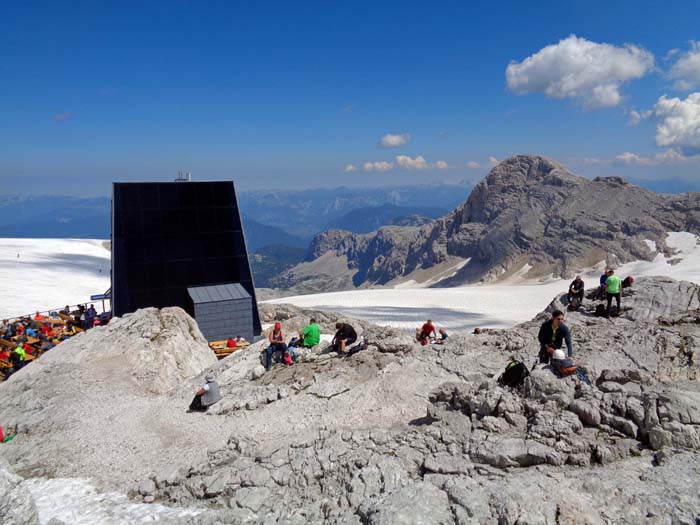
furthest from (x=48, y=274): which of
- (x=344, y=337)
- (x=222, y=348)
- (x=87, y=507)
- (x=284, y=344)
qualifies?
(x=87, y=507)

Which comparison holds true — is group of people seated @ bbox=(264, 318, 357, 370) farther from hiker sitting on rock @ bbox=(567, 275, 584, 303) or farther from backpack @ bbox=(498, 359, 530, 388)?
hiker sitting on rock @ bbox=(567, 275, 584, 303)

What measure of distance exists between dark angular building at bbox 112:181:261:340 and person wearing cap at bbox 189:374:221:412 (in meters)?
9.53

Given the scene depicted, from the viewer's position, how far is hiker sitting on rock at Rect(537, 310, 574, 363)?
9641 mm

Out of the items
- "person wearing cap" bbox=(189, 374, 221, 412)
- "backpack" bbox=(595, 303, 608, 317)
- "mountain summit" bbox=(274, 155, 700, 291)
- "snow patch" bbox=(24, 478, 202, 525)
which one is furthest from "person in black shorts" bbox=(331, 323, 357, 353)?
"mountain summit" bbox=(274, 155, 700, 291)

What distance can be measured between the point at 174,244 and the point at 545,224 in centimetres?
8493

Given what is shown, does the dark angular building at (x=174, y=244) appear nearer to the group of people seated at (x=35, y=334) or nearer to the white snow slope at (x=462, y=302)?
the group of people seated at (x=35, y=334)

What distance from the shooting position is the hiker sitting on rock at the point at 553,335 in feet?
31.6

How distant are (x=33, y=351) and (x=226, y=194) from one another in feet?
39.8

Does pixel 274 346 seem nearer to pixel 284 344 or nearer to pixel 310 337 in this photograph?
pixel 284 344

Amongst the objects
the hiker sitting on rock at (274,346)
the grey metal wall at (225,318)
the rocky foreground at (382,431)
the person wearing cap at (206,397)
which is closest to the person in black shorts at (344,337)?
the rocky foreground at (382,431)

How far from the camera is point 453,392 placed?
9383 mm

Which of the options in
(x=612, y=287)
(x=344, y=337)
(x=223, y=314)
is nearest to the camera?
(x=344, y=337)

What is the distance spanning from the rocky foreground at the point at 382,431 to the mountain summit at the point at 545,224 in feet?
221

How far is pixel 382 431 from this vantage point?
9297 mm
